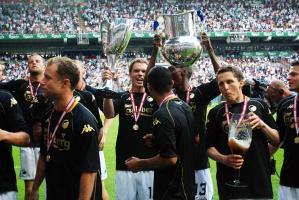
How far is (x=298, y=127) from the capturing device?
3953mm

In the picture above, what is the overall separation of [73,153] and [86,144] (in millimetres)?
116

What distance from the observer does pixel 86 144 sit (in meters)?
3.24

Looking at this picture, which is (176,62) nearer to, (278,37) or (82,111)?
(82,111)

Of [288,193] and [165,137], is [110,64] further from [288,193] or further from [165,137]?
[288,193]

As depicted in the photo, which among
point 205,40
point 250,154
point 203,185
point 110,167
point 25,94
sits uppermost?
point 205,40

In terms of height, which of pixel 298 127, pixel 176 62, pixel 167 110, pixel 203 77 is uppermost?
pixel 176 62

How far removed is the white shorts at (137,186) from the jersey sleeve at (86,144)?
6.02 feet

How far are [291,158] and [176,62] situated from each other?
128 centimetres

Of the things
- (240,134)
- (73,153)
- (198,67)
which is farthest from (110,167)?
(198,67)

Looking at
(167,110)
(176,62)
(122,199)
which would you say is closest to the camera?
(167,110)

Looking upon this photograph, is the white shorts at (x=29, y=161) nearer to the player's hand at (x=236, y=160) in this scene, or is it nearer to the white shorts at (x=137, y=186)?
the white shorts at (x=137, y=186)

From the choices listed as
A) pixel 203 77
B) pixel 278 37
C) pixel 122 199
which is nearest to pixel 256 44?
pixel 278 37

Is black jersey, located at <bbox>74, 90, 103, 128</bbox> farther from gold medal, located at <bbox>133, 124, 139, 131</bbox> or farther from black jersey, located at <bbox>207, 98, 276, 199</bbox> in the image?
black jersey, located at <bbox>207, 98, 276, 199</bbox>

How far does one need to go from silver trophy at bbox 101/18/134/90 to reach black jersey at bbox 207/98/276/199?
974 millimetres
